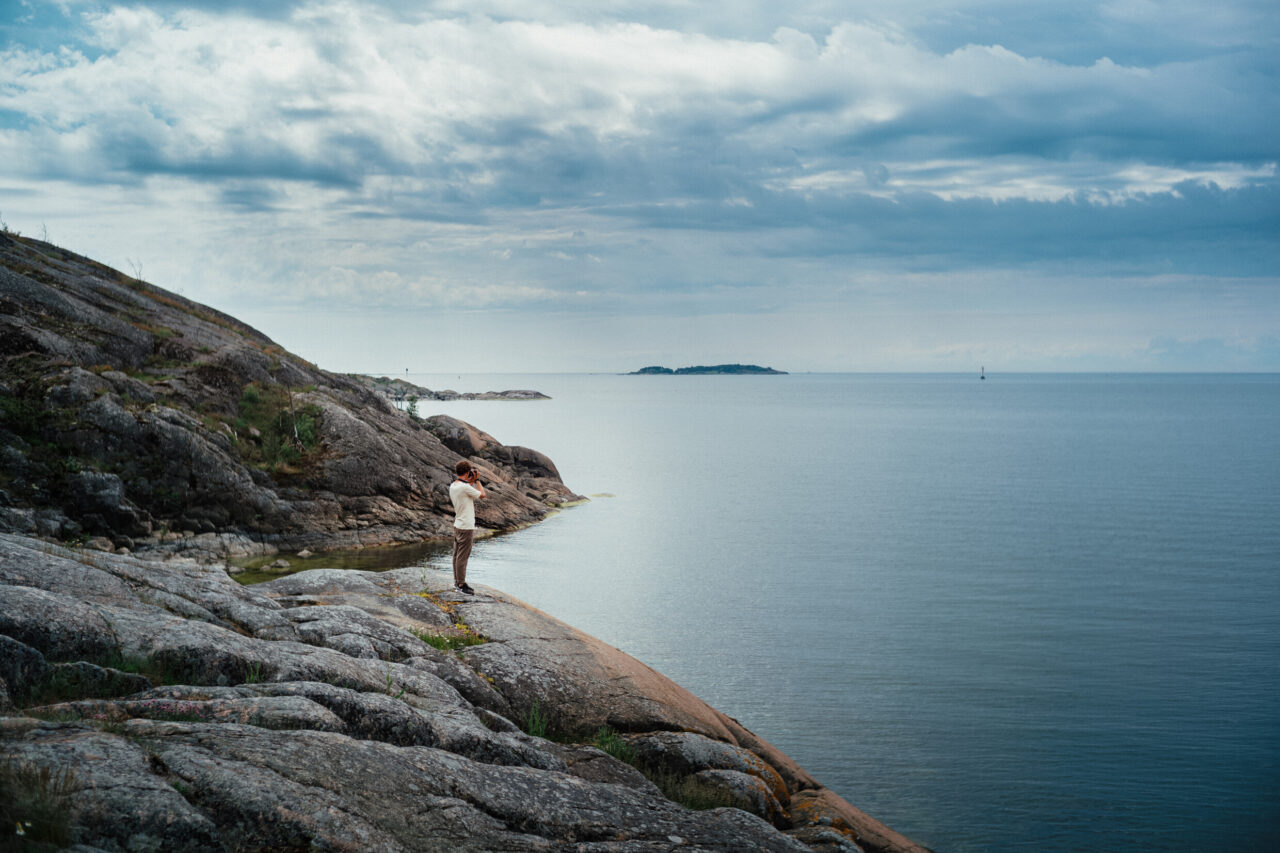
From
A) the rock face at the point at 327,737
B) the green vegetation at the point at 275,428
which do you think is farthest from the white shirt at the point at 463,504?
the green vegetation at the point at 275,428

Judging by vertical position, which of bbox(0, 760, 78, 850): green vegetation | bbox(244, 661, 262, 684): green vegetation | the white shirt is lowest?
bbox(244, 661, 262, 684): green vegetation

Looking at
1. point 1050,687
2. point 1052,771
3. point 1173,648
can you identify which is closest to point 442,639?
point 1052,771

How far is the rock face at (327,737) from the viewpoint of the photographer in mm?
7344

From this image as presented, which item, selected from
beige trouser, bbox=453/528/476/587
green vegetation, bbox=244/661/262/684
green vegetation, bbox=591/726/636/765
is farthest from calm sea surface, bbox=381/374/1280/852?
green vegetation, bbox=244/661/262/684

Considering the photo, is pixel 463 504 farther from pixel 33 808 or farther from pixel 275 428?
pixel 275 428

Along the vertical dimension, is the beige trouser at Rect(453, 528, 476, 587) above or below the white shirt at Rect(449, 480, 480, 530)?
below

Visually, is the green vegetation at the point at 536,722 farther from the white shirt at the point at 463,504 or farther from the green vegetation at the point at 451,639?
the white shirt at the point at 463,504

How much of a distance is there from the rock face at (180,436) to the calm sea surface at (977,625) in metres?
6.79

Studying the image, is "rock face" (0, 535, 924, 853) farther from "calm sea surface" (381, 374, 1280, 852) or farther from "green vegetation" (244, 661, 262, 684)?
"calm sea surface" (381, 374, 1280, 852)

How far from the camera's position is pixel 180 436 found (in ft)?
123

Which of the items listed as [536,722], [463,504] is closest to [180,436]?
[463,504]

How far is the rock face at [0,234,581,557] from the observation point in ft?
111

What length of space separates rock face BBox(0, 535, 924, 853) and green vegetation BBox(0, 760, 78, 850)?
0.02 metres

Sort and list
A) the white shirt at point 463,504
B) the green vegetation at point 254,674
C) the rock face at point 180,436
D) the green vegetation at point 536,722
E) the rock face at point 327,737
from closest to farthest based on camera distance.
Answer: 1. the rock face at point 327,737
2. the green vegetation at point 254,674
3. the green vegetation at point 536,722
4. the white shirt at point 463,504
5. the rock face at point 180,436
